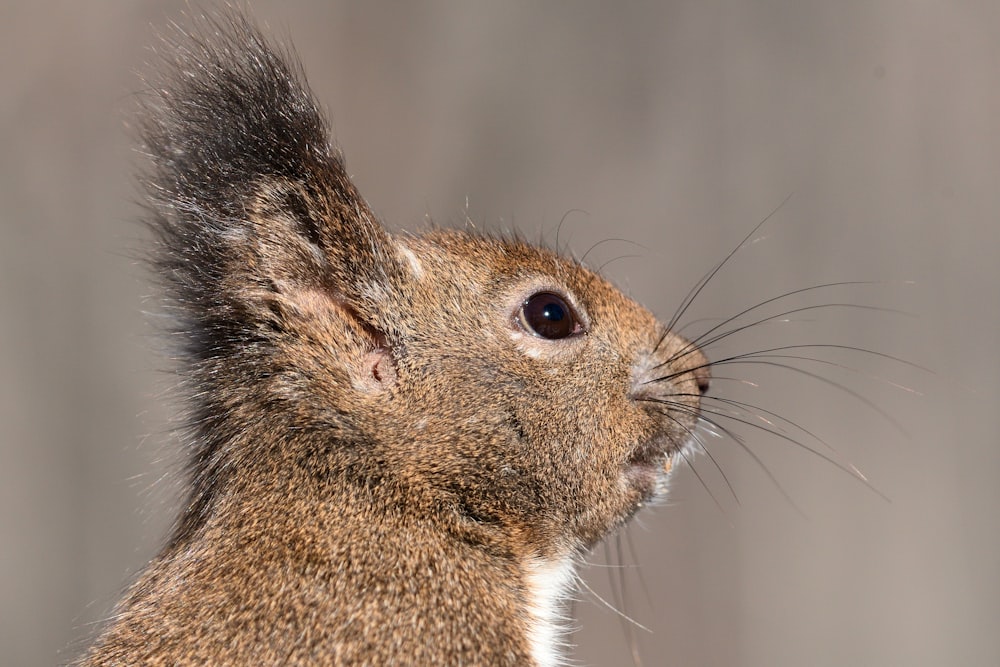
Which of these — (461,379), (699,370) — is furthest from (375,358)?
(699,370)

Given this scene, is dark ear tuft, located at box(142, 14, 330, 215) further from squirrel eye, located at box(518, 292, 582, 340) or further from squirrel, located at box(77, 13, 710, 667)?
squirrel eye, located at box(518, 292, 582, 340)

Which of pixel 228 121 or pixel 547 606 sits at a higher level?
pixel 228 121

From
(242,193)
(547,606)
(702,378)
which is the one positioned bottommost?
(547,606)

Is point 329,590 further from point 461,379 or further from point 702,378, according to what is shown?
point 702,378

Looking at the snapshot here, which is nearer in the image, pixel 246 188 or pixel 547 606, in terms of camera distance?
pixel 246 188

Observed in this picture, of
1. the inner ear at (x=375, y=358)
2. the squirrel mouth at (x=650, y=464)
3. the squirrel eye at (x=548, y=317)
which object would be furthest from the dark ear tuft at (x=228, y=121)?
the squirrel mouth at (x=650, y=464)

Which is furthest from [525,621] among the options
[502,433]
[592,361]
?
[592,361]

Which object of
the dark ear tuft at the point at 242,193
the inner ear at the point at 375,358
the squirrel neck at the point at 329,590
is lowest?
the squirrel neck at the point at 329,590

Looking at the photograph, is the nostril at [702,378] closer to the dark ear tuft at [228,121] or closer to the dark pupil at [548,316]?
the dark pupil at [548,316]
